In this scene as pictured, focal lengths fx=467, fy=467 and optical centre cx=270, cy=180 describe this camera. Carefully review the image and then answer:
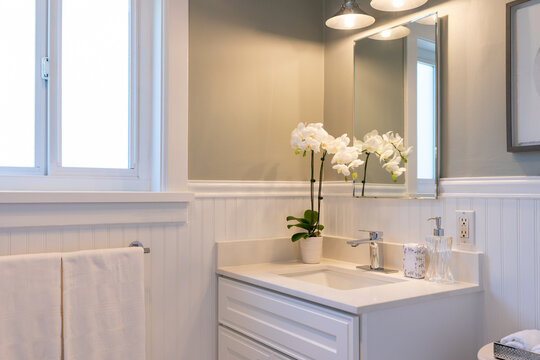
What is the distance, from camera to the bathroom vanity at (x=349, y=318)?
50.0 inches

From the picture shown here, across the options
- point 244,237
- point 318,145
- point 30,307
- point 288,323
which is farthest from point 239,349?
A: point 318,145

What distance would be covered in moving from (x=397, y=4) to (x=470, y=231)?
0.83 m

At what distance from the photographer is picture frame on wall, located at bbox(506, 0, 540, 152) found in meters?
1.38

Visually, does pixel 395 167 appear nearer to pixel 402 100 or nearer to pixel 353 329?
pixel 402 100

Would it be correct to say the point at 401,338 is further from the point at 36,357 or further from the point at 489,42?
the point at 36,357

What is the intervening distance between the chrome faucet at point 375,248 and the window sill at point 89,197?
68cm

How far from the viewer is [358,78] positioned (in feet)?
6.46

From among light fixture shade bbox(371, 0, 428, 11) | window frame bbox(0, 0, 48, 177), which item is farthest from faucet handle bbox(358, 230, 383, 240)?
window frame bbox(0, 0, 48, 177)

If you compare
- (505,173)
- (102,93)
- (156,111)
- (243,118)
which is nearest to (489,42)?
(505,173)

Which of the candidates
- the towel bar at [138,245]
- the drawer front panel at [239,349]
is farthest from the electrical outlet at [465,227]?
the towel bar at [138,245]

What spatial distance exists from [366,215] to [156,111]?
3.09ft

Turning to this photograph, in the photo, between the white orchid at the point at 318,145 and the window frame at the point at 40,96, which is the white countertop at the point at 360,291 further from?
the window frame at the point at 40,96

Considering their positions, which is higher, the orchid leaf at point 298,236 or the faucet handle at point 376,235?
the faucet handle at point 376,235

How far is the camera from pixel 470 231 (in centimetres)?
154
